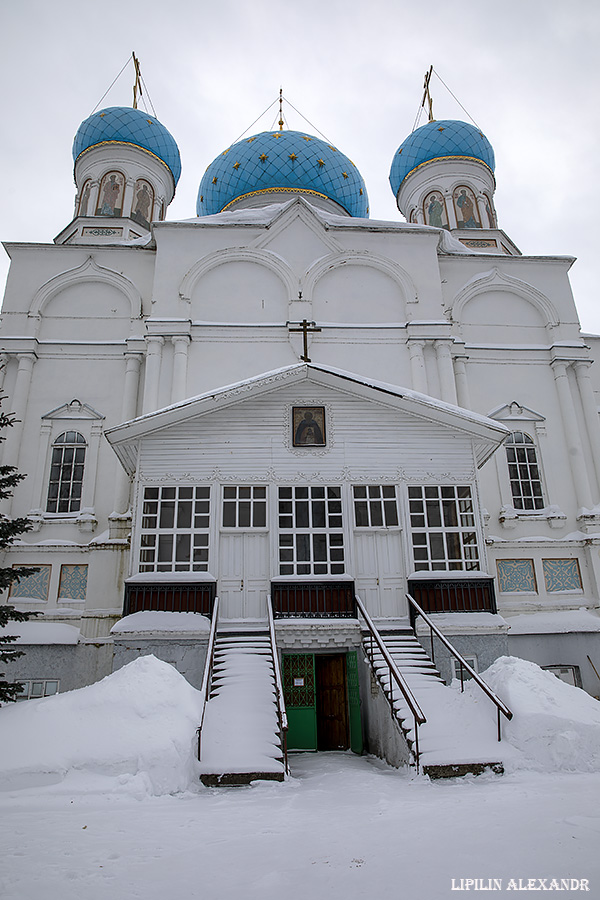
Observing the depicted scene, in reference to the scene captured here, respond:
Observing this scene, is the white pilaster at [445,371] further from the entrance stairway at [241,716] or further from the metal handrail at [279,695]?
the entrance stairway at [241,716]

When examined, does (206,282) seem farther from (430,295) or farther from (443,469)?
(443,469)

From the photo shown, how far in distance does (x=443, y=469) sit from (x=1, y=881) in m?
9.60

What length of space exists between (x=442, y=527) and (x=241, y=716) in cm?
538

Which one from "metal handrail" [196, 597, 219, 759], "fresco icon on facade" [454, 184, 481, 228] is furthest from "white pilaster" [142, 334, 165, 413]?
"fresco icon on facade" [454, 184, 481, 228]

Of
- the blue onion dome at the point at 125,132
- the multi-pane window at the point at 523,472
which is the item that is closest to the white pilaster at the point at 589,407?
A: the multi-pane window at the point at 523,472

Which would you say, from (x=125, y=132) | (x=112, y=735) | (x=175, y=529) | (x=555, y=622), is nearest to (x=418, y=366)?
(x=555, y=622)

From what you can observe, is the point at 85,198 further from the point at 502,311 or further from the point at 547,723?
the point at 547,723

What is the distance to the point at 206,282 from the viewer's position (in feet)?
55.5

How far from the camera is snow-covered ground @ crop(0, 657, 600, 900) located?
147 inches

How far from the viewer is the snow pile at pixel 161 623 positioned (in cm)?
1012

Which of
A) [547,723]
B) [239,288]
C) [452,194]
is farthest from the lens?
[452,194]

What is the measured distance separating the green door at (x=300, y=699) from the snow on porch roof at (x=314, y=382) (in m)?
4.61

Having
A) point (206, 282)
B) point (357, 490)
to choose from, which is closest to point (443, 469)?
point (357, 490)

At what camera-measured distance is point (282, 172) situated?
22.4 meters
